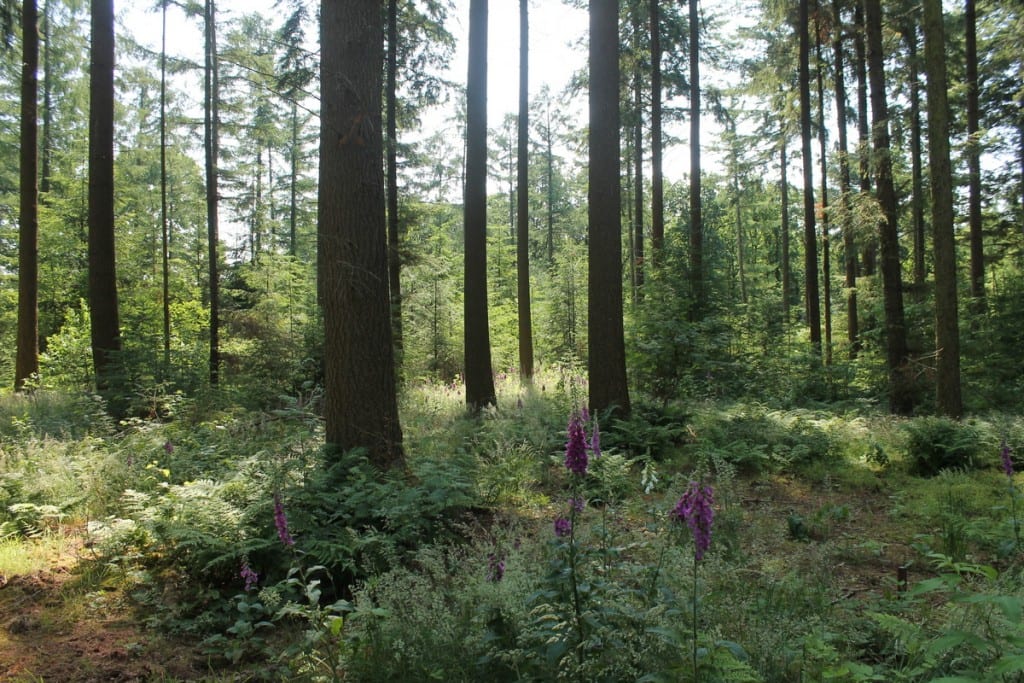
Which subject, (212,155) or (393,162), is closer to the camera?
(393,162)

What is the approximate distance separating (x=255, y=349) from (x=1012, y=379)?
18.7 metres

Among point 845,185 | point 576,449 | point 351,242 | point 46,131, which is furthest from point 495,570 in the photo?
point 46,131

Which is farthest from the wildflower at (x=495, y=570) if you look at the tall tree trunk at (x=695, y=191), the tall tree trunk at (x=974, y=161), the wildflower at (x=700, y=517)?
the tall tree trunk at (x=974, y=161)

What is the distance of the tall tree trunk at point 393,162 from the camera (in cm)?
1324

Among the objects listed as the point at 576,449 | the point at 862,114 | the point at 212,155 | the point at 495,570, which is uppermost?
the point at 862,114

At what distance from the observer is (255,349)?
1480cm

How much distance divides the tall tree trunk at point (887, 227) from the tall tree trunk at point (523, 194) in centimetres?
725

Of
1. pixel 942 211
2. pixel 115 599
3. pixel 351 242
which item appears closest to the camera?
pixel 115 599

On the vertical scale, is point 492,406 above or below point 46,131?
below

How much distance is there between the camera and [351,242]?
556 cm

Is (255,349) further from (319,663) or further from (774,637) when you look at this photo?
(774,637)

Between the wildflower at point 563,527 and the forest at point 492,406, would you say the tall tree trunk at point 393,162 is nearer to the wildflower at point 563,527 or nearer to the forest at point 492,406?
the forest at point 492,406

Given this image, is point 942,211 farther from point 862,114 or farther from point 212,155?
point 212,155

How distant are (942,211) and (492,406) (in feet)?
26.0
